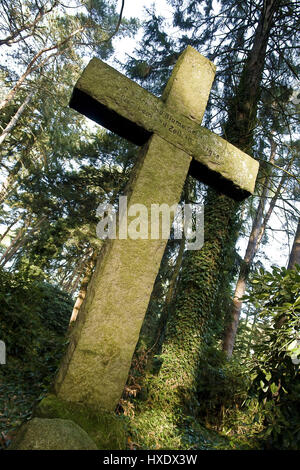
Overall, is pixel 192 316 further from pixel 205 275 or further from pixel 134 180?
pixel 134 180

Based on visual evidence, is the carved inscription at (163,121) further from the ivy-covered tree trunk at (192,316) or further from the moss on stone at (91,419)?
the ivy-covered tree trunk at (192,316)

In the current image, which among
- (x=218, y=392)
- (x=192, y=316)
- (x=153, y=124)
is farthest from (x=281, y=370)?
(x=218, y=392)

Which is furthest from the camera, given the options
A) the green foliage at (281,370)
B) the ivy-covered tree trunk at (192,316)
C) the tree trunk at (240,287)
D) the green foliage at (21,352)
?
the tree trunk at (240,287)

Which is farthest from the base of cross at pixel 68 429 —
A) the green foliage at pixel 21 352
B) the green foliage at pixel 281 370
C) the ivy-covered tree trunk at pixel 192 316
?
the ivy-covered tree trunk at pixel 192 316

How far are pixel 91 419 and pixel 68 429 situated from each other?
0.39 m

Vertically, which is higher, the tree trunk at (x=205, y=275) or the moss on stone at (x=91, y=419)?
the tree trunk at (x=205, y=275)

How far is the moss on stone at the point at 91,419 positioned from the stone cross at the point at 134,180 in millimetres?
57

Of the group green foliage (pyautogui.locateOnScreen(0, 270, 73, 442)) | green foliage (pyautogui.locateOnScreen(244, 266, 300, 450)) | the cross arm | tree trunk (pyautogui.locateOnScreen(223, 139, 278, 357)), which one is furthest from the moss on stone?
tree trunk (pyautogui.locateOnScreen(223, 139, 278, 357))

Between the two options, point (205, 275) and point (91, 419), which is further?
point (205, 275)

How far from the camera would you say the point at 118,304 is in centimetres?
196

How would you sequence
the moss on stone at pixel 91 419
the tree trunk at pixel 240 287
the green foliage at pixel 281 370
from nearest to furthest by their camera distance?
the moss on stone at pixel 91 419 < the green foliage at pixel 281 370 < the tree trunk at pixel 240 287

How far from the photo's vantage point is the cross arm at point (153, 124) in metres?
2.25
